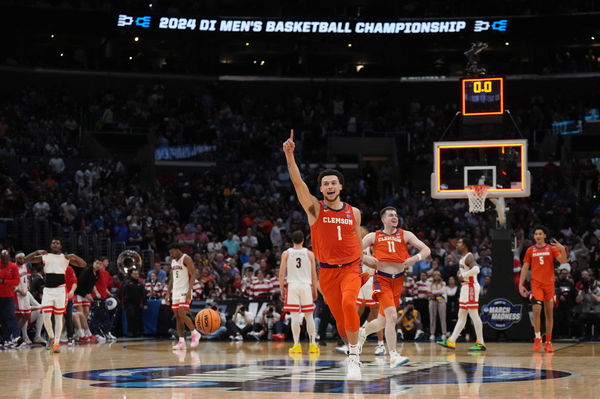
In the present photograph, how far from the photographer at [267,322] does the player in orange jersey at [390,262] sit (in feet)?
27.7

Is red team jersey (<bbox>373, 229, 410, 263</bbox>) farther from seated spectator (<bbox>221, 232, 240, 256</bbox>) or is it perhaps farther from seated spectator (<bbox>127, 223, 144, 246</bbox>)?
seated spectator (<bbox>127, 223, 144, 246</bbox>)

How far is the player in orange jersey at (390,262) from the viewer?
45.8ft

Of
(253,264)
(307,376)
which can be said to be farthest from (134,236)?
(307,376)

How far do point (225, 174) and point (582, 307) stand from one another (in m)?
17.6

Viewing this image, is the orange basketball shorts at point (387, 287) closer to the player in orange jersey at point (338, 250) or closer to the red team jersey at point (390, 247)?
the red team jersey at point (390, 247)

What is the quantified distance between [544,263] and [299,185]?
8269 mm

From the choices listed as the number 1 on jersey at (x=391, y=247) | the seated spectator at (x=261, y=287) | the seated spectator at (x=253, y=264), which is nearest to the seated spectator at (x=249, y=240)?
the seated spectator at (x=253, y=264)

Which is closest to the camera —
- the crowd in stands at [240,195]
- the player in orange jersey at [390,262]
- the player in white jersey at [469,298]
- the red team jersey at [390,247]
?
the player in orange jersey at [390,262]

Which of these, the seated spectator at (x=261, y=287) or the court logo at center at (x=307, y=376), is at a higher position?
the seated spectator at (x=261, y=287)

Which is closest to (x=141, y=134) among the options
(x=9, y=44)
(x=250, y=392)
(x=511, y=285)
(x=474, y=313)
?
(x=9, y=44)

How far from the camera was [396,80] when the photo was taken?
44844 millimetres

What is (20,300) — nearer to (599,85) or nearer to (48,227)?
(48,227)

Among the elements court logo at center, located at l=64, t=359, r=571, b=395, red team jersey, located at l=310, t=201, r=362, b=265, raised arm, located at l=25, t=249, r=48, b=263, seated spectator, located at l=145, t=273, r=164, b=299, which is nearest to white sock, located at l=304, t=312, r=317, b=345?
court logo at center, located at l=64, t=359, r=571, b=395

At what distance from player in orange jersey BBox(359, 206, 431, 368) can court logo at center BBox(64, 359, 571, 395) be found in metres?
0.67
